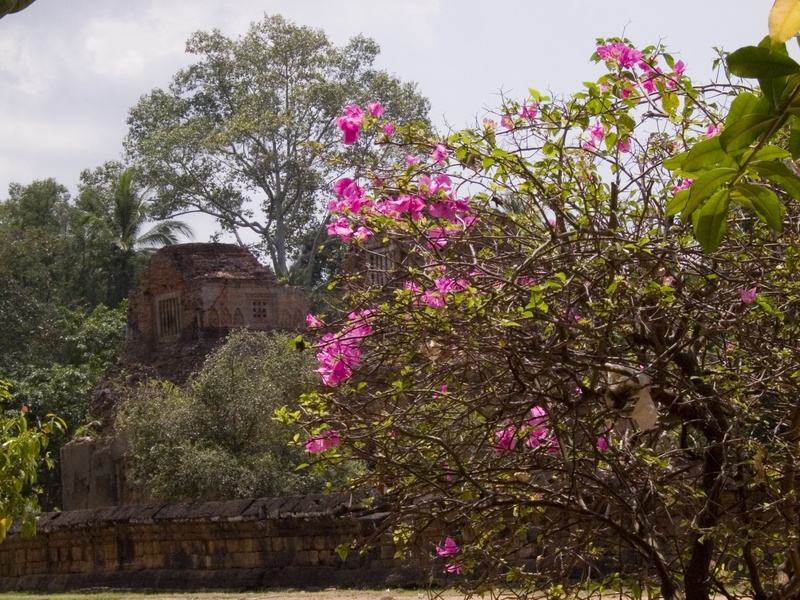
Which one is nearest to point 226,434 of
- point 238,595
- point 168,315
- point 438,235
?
point 238,595

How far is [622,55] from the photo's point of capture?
4.15 m

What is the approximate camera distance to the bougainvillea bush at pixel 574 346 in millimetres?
3834

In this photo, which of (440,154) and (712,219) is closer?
(712,219)

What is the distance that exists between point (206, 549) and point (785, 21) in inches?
464

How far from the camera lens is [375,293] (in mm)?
4477

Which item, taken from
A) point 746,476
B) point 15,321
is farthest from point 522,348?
point 15,321

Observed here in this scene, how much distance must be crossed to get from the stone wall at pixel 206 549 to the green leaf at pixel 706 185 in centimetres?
756

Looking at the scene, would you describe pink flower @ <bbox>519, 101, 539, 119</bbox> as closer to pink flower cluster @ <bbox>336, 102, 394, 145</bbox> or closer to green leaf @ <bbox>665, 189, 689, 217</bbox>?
pink flower cluster @ <bbox>336, 102, 394, 145</bbox>

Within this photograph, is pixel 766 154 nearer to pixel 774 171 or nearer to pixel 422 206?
pixel 774 171

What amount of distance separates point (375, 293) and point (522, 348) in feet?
2.54

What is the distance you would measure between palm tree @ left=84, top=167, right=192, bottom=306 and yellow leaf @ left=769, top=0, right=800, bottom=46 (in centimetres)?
3609

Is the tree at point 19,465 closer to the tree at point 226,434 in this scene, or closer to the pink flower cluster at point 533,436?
the pink flower cluster at point 533,436

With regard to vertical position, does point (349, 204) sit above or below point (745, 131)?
above

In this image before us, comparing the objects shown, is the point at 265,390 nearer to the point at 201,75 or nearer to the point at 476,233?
the point at 476,233
